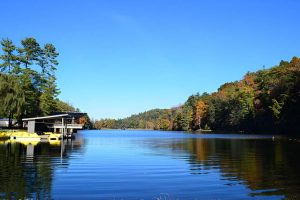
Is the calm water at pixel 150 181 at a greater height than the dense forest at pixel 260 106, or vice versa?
the dense forest at pixel 260 106

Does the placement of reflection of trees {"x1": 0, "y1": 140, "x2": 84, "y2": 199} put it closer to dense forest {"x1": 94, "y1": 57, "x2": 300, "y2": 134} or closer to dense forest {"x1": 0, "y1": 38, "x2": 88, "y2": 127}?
dense forest {"x1": 0, "y1": 38, "x2": 88, "y2": 127}

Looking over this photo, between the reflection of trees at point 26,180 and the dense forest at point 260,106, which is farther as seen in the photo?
the dense forest at point 260,106

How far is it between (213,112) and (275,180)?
5595 inches

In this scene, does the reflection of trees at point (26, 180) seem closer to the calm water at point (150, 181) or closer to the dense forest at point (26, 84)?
the calm water at point (150, 181)

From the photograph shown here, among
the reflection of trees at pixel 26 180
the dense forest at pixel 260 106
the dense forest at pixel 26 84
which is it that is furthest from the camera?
the dense forest at pixel 260 106

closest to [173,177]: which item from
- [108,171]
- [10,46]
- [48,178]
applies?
[108,171]

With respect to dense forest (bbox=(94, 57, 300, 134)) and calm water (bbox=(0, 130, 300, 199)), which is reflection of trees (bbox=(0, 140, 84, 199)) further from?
dense forest (bbox=(94, 57, 300, 134))

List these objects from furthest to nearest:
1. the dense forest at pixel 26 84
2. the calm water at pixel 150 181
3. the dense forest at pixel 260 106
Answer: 1. the dense forest at pixel 260 106
2. the dense forest at pixel 26 84
3. the calm water at pixel 150 181

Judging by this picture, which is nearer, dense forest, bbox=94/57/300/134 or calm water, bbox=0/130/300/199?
calm water, bbox=0/130/300/199

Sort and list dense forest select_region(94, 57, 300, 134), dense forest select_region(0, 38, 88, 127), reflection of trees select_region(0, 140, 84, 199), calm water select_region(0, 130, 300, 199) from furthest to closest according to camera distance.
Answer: dense forest select_region(94, 57, 300, 134) → dense forest select_region(0, 38, 88, 127) → calm water select_region(0, 130, 300, 199) → reflection of trees select_region(0, 140, 84, 199)

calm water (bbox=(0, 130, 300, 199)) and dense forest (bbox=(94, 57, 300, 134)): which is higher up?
dense forest (bbox=(94, 57, 300, 134))

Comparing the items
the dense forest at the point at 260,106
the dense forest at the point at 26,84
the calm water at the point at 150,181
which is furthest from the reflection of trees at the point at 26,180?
the dense forest at the point at 260,106

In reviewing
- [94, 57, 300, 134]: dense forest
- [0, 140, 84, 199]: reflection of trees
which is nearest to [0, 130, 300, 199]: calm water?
[0, 140, 84, 199]: reflection of trees

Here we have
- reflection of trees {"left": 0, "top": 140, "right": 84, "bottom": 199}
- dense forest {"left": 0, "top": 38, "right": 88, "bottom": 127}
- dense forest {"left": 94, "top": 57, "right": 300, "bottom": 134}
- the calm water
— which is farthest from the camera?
dense forest {"left": 94, "top": 57, "right": 300, "bottom": 134}
